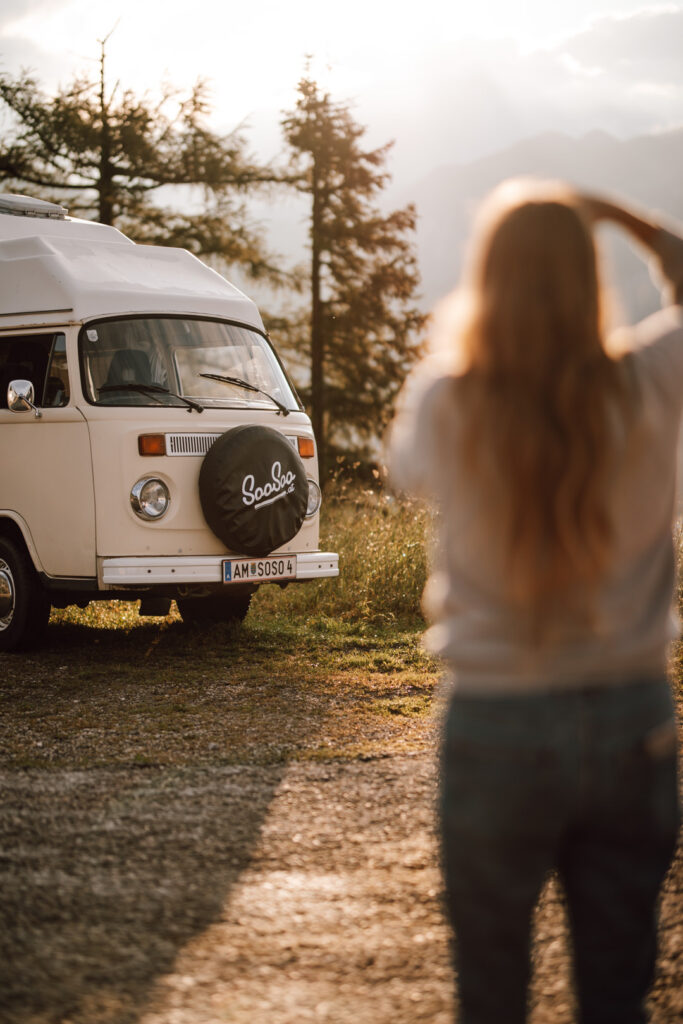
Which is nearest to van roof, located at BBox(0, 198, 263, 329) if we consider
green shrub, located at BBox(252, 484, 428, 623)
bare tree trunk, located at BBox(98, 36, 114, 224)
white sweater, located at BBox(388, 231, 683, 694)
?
green shrub, located at BBox(252, 484, 428, 623)

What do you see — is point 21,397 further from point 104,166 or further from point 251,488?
point 104,166

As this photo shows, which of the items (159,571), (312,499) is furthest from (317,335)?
(159,571)

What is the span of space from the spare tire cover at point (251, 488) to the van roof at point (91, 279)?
1.36 metres

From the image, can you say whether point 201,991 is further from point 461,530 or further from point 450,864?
point 461,530

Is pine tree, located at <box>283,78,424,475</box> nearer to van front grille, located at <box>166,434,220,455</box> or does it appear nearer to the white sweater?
van front grille, located at <box>166,434,220,455</box>

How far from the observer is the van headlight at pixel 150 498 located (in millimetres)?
8109

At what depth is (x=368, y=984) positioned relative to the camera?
3.24 meters

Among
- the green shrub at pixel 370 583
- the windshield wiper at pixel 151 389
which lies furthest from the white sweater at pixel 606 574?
the green shrub at pixel 370 583

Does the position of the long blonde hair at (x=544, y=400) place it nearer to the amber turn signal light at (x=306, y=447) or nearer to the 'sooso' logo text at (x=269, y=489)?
the 'sooso' logo text at (x=269, y=489)

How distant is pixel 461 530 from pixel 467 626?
0.17 m

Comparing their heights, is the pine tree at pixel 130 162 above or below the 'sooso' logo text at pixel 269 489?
above

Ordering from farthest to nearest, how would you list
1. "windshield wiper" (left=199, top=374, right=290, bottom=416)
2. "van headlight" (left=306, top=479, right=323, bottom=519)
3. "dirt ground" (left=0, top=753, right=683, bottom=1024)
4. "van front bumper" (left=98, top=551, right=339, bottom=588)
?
1. "van headlight" (left=306, top=479, right=323, bottom=519)
2. "windshield wiper" (left=199, top=374, right=290, bottom=416)
3. "van front bumper" (left=98, top=551, right=339, bottom=588)
4. "dirt ground" (left=0, top=753, right=683, bottom=1024)

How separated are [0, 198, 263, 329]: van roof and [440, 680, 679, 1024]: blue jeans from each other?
704cm

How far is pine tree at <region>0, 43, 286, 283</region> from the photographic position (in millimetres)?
23453
